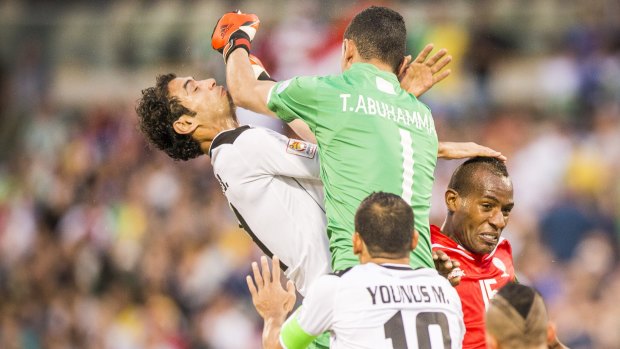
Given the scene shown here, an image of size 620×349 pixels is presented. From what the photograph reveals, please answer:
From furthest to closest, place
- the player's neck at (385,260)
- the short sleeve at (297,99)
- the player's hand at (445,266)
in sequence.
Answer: the player's hand at (445,266) < the short sleeve at (297,99) < the player's neck at (385,260)

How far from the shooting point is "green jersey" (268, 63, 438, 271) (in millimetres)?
6582

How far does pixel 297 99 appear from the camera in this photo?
672 centimetres

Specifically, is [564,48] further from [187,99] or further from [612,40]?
[187,99]

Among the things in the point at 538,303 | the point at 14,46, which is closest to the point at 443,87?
the point at 14,46

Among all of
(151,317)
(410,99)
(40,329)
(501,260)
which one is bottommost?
(40,329)

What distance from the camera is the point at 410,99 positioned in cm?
686

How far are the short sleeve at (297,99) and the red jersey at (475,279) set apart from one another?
4.36ft

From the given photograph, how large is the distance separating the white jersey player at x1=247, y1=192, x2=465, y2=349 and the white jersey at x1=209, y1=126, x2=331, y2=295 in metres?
0.86

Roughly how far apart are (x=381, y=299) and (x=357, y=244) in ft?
1.05

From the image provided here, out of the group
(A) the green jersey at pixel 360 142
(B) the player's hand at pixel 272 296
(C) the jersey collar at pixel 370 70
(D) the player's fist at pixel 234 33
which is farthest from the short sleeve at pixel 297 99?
(B) the player's hand at pixel 272 296

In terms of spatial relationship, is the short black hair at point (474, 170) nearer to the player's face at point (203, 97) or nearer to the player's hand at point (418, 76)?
the player's hand at point (418, 76)

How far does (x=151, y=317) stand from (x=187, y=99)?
773 centimetres

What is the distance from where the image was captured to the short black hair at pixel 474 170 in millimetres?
7512

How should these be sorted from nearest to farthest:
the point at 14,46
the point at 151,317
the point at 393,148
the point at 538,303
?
the point at 538,303 < the point at 393,148 < the point at 151,317 < the point at 14,46
